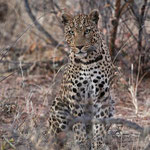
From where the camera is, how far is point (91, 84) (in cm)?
646

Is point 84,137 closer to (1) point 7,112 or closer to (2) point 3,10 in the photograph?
(1) point 7,112

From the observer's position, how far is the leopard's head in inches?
251

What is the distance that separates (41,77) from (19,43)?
2.35 meters

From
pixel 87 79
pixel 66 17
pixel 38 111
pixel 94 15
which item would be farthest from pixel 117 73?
pixel 38 111

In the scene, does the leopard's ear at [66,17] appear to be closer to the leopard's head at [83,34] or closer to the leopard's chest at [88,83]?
the leopard's head at [83,34]

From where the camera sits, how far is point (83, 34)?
6395 mm

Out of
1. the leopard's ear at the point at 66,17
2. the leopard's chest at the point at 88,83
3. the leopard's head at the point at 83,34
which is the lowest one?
the leopard's chest at the point at 88,83

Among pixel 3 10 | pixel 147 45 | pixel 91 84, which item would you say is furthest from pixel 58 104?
pixel 3 10

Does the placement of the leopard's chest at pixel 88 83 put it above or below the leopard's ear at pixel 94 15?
below

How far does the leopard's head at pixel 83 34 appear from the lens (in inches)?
251

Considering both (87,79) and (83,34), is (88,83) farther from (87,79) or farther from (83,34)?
(83,34)

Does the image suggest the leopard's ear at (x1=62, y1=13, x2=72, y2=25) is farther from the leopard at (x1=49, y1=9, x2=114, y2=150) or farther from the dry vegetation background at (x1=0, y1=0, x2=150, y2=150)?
the dry vegetation background at (x1=0, y1=0, x2=150, y2=150)

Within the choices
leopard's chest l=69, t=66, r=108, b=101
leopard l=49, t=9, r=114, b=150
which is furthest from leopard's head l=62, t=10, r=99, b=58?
leopard's chest l=69, t=66, r=108, b=101

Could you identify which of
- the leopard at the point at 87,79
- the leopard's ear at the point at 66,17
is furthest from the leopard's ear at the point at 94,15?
the leopard's ear at the point at 66,17
